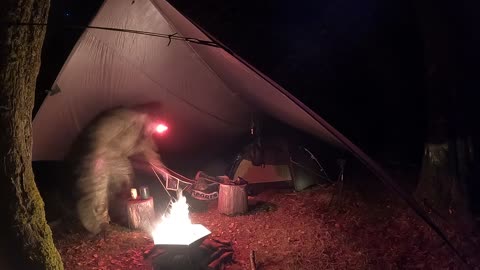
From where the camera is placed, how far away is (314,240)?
4617 millimetres

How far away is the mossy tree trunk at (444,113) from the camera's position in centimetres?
440

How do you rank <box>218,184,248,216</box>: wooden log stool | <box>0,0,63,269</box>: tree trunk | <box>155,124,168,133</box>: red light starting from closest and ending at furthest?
1. <box>0,0,63,269</box>: tree trunk
2. <box>218,184,248,216</box>: wooden log stool
3. <box>155,124,168,133</box>: red light

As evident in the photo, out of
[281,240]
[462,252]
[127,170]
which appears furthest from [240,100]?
[462,252]

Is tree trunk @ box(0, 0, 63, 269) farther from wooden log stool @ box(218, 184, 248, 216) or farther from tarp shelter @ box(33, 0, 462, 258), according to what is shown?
wooden log stool @ box(218, 184, 248, 216)

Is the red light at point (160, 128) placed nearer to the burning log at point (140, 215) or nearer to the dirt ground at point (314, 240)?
the burning log at point (140, 215)

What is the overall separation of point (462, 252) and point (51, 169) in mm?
5633

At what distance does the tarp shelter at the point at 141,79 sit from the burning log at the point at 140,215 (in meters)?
1.36

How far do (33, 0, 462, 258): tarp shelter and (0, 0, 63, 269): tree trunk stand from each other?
136 centimetres

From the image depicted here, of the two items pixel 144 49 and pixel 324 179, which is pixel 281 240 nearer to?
pixel 324 179

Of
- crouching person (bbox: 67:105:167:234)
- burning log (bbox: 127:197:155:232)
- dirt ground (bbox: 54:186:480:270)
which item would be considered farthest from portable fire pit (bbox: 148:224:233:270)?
crouching person (bbox: 67:105:167:234)

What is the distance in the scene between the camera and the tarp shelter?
14.8 ft

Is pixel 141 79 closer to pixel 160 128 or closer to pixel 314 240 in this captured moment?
pixel 160 128

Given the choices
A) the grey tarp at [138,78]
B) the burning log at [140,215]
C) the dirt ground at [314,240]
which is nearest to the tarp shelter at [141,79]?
the grey tarp at [138,78]

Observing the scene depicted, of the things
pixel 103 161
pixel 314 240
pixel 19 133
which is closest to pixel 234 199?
pixel 314 240
